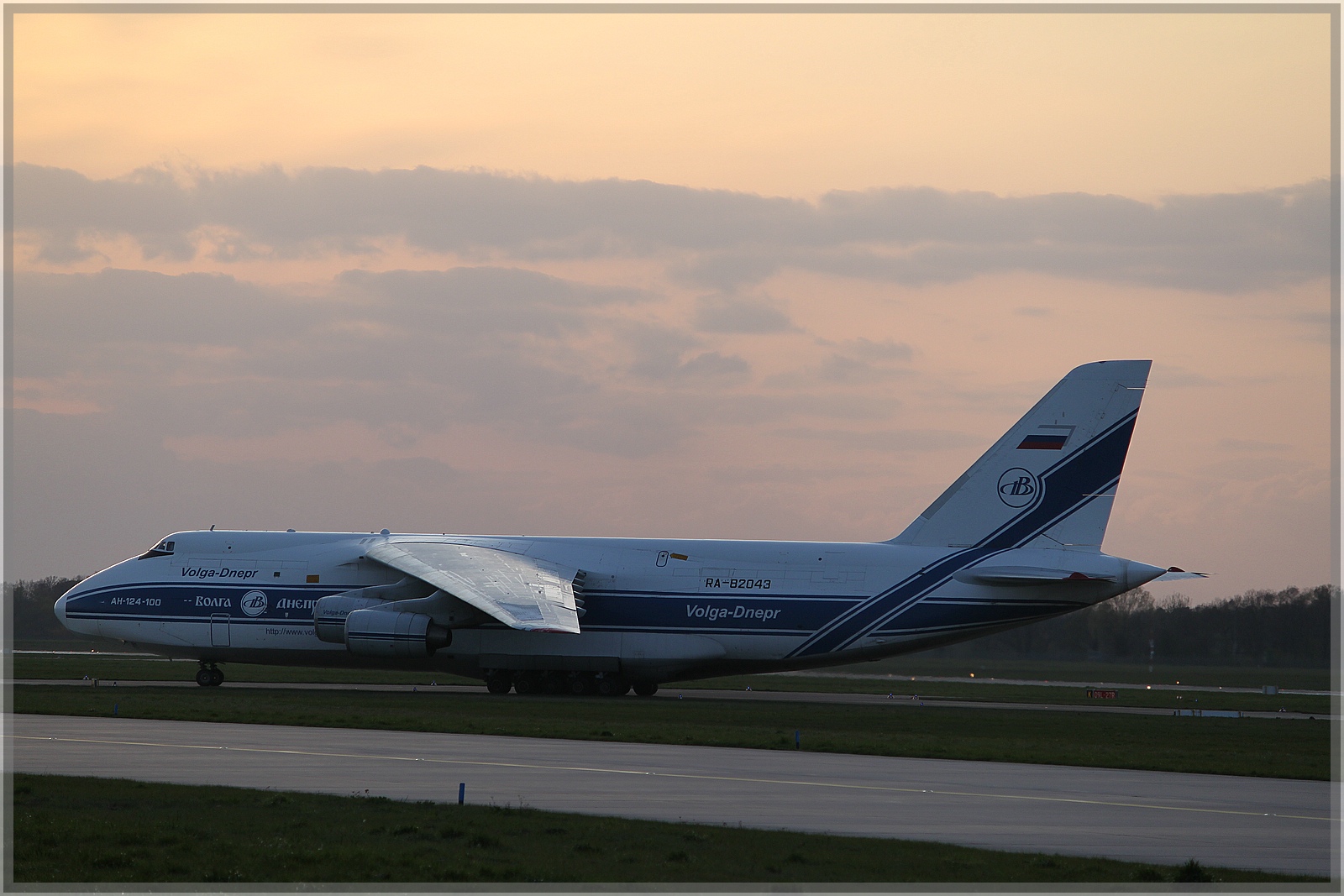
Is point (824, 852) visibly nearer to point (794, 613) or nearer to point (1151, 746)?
point (1151, 746)

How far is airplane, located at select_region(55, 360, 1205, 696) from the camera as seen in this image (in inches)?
1406

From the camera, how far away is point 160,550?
40.9 m

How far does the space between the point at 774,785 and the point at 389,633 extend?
760 inches

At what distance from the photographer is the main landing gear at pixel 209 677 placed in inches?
1535

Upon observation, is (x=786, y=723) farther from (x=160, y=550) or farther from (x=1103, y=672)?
(x=1103, y=672)

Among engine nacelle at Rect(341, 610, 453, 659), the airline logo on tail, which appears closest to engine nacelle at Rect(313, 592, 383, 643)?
engine nacelle at Rect(341, 610, 453, 659)

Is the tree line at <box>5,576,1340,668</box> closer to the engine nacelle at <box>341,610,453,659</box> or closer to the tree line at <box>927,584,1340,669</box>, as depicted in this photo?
the tree line at <box>927,584,1340,669</box>

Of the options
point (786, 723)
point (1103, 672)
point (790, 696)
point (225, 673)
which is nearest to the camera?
point (786, 723)

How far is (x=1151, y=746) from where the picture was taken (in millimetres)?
25906

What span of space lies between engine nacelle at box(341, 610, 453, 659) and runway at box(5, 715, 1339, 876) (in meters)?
11.3

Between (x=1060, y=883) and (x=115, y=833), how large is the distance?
8477 mm

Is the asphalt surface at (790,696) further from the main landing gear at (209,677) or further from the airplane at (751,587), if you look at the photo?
the airplane at (751,587)

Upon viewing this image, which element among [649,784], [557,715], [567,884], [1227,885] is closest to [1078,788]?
[649,784]

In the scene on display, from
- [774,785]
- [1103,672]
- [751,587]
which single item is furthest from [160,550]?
[1103,672]
